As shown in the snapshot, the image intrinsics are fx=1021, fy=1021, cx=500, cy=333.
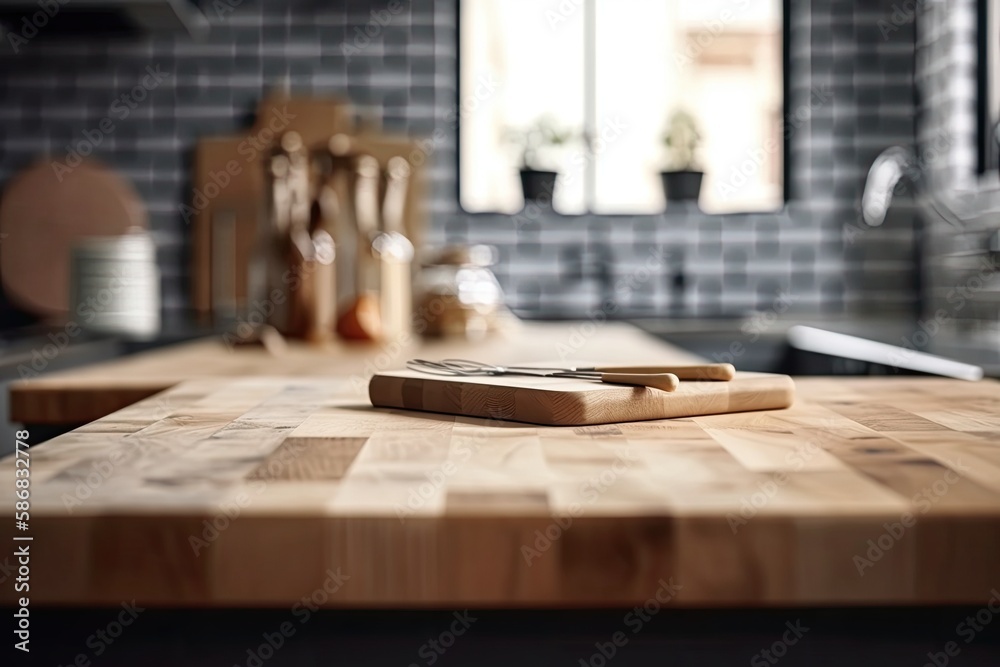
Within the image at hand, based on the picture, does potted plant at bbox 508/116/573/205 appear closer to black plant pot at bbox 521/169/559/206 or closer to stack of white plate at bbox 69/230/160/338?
black plant pot at bbox 521/169/559/206

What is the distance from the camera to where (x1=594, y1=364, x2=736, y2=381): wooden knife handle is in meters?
0.81

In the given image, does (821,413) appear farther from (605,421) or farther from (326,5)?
(326,5)

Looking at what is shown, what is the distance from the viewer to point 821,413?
816 millimetres

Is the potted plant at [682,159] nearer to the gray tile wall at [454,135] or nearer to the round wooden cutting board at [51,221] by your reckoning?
the gray tile wall at [454,135]

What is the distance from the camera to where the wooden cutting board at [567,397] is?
743mm

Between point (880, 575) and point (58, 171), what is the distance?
9.48 feet

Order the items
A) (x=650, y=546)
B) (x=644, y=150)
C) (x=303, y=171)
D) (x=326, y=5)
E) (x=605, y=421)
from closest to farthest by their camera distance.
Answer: (x=650, y=546) < (x=605, y=421) < (x=303, y=171) < (x=326, y=5) < (x=644, y=150)

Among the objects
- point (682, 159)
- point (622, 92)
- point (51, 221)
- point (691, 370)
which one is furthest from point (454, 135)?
point (691, 370)

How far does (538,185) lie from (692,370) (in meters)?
2.16

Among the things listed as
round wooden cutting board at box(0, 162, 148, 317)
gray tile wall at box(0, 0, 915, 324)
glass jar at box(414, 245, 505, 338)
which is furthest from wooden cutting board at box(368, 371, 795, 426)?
round wooden cutting board at box(0, 162, 148, 317)

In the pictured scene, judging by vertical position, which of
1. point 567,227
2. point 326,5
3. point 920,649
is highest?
point 326,5

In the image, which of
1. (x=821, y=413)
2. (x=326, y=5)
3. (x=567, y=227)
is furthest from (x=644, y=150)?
(x=821, y=413)

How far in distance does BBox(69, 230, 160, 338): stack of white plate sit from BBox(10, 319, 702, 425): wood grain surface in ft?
2.04

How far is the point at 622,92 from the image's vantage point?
123 inches
